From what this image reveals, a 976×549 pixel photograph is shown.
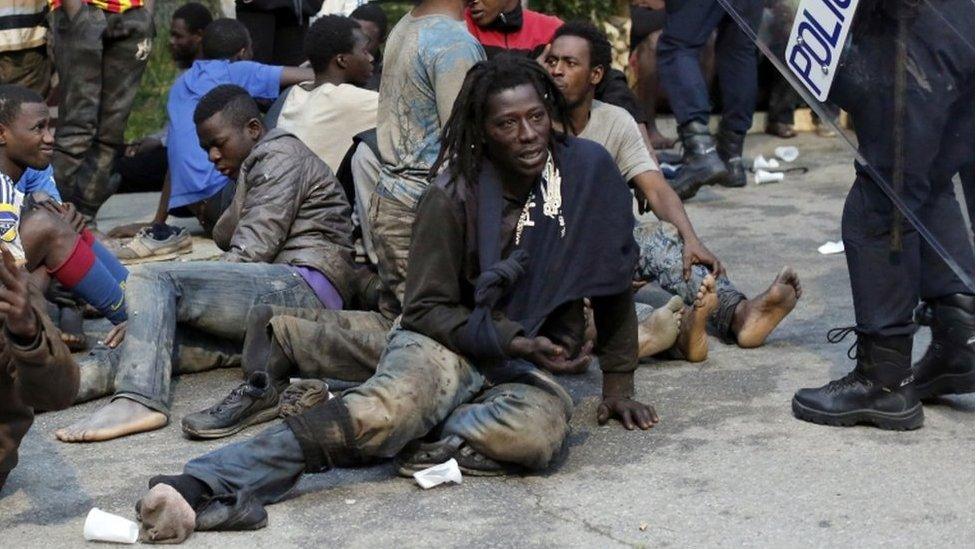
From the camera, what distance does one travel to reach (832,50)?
14.7 ft

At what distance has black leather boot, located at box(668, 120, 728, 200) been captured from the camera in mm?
8594

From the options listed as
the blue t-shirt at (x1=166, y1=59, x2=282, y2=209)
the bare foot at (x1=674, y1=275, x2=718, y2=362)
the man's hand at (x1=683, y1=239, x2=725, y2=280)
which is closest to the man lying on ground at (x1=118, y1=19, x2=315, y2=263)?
the blue t-shirt at (x1=166, y1=59, x2=282, y2=209)

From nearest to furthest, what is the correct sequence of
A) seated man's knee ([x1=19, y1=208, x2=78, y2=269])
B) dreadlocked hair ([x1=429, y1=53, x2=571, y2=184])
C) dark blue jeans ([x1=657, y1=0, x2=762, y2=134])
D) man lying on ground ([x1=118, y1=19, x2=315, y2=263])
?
dreadlocked hair ([x1=429, y1=53, x2=571, y2=184]), seated man's knee ([x1=19, y1=208, x2=78, y2=269]), man lying on ground ([x1=118, y1=19, x2=315, y2=263]), dark blue jeans ([x1=657, y1=0, x2=762, y2=134])

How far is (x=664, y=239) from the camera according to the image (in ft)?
19.8

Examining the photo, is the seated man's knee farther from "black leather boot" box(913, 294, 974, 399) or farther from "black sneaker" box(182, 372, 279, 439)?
"black leather boot" box(913, 294, 974, 399)

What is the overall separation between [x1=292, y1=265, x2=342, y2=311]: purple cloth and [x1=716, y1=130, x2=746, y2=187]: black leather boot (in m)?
3.69

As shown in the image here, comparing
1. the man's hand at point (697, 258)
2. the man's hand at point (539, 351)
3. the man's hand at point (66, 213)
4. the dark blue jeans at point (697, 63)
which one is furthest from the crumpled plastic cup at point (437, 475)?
the dark blue jeans at point (697, 63)

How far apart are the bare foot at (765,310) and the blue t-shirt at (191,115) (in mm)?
2882

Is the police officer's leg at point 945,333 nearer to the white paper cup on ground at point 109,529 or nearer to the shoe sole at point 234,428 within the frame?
the shoe sole at point 234,428

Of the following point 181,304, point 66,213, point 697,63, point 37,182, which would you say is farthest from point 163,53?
point 181,304

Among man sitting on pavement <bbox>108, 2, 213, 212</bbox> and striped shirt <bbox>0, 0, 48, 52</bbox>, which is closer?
striped shirt <bbox>0, 0, 48, 52</bbox>

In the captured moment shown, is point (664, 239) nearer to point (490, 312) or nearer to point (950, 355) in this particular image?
point (950, 355)

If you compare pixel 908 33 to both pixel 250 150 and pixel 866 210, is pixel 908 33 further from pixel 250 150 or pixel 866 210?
pixel 250 150

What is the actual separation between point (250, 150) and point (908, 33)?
266cm
